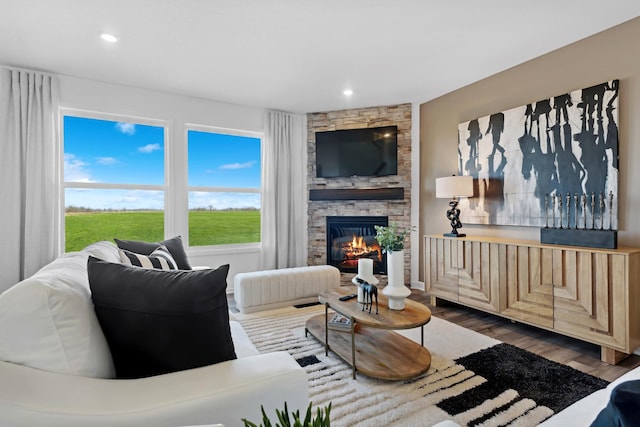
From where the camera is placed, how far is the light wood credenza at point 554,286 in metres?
2.17

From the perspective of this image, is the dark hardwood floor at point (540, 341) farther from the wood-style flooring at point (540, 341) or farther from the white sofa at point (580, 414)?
the white sofa at point (580, 414)

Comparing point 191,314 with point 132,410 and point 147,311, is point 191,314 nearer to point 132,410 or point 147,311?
point 147,311

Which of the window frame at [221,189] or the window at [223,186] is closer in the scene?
the window frame at [221,189]

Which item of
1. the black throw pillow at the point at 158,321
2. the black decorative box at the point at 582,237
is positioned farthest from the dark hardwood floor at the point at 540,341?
the black throw pillow at the point at 158,321

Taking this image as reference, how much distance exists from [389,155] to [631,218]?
8.56 feet

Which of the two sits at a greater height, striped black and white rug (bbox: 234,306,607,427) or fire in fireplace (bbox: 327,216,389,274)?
fire in fireplace (bbox: 327,216,389,274)

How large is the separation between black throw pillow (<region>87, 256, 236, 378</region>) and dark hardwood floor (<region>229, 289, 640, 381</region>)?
2276mm

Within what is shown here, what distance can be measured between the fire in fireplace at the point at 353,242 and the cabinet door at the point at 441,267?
96cm

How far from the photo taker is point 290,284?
11.2 ft

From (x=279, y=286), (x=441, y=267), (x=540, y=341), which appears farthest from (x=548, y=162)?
(x=279, y=286)

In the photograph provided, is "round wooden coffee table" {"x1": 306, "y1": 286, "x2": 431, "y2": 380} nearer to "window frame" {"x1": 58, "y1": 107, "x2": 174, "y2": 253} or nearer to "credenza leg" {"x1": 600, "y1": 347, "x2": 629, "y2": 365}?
"credenza leg" {"x1": 600, "y1": 347, "x2": 629, "y2": 365}

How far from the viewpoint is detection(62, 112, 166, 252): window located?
3.65 meters

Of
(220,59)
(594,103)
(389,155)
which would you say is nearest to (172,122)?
(220,59)

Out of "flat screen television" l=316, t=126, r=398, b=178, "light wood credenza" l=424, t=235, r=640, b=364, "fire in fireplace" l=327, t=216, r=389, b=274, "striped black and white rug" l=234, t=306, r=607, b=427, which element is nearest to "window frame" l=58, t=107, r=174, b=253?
"flat screen television" l=316, t=126, r=398, b=178
